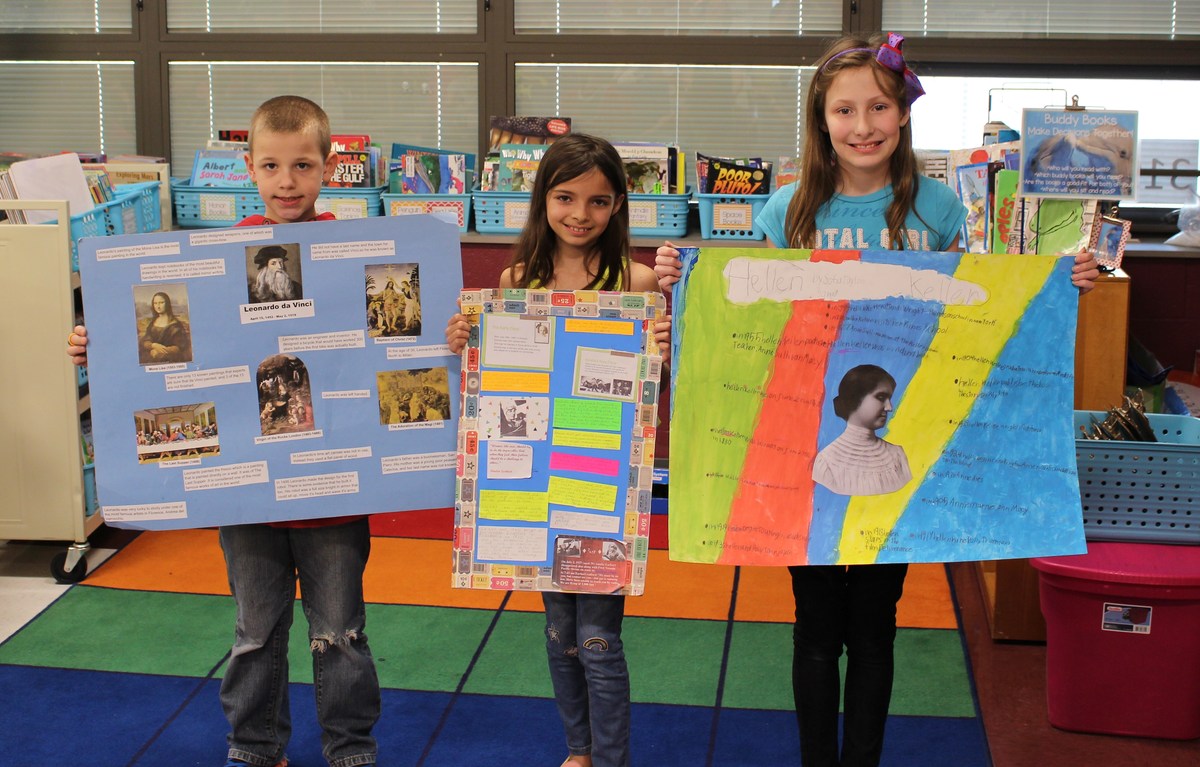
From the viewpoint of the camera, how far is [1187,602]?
2.41m

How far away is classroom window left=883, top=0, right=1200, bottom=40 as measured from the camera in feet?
13.6

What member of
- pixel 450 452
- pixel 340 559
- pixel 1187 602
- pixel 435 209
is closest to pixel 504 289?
pixel 450 452

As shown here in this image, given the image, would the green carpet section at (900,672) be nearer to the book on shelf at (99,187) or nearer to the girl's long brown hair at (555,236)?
the girl's long brown hair at (555,236)

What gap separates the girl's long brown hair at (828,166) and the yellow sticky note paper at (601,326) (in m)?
0.32

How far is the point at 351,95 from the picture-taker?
446 cm

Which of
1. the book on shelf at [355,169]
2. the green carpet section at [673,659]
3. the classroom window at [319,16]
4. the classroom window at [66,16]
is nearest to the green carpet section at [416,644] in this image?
the green carpet section at [673,659]

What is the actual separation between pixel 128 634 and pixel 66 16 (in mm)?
2649

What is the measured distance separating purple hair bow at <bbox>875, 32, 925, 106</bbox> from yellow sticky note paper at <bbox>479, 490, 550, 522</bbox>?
35.6 inches

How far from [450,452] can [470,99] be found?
8.52 feet

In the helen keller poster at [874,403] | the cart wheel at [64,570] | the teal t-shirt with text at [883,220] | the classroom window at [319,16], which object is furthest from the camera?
the classroom window at [319,16]

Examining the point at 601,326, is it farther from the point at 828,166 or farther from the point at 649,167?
the point at 649,167

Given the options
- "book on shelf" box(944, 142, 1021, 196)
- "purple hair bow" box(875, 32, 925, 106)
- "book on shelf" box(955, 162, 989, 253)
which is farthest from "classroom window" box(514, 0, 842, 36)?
"purple hair bow" box(875, 32, 925, 106)

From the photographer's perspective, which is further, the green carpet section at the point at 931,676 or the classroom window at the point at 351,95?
the classroom window at the point at 351,95

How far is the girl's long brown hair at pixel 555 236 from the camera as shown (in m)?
2.11
